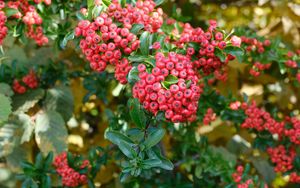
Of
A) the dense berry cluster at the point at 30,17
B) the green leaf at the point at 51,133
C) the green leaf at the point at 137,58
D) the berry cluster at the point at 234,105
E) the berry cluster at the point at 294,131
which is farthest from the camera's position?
the green leaf at the point at 51,133

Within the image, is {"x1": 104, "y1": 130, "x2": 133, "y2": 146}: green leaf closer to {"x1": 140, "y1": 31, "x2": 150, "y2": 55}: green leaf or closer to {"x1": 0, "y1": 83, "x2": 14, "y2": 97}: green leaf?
{"x1": 140, "y1": 31, "x2": 150, "y2": 55}: green leaf

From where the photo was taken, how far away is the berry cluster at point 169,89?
152 centimetres

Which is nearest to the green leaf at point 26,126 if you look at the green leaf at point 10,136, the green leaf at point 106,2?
the green leaf at point 10,136

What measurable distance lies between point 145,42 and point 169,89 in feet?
0.74

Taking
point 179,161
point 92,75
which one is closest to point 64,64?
point 92,75

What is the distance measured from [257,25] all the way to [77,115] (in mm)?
1509

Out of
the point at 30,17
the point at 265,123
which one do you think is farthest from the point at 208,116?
the point at 30,17

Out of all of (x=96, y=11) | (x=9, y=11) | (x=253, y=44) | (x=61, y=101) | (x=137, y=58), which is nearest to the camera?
(x=137, y=58)

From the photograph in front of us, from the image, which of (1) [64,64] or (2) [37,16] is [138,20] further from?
(1) [64,64]

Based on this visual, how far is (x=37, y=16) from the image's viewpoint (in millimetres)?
2090

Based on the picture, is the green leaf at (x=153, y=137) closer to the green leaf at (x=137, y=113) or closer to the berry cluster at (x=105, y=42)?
the green leaf at (x=137, y=113)

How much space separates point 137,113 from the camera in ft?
5.28

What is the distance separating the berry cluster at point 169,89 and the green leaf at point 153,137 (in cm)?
6

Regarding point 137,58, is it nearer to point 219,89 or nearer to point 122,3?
point 122,3
